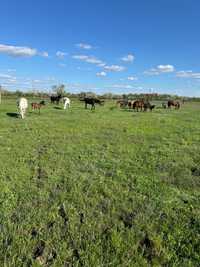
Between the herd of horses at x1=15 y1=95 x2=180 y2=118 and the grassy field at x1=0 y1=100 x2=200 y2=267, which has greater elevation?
the herd of horses at x1=15 y1=95 x2=180 y2=118

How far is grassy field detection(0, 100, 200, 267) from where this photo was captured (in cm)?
344

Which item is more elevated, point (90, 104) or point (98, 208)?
point (90, 104)

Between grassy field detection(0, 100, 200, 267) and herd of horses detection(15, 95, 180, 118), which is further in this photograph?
herd of horses detection(15, 95, 180, 118)

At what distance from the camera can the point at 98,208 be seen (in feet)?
15.5

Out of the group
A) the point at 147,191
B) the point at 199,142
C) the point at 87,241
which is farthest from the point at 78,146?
Result: the point at 87,241

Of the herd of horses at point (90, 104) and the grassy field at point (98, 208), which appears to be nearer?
the grassy field at point (98, 208)

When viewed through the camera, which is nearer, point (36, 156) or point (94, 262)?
point (94, 262)

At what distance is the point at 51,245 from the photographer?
3.55 metres

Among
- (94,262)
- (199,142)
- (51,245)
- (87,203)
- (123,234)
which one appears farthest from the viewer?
(199,142)

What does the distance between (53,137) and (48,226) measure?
8265 mm

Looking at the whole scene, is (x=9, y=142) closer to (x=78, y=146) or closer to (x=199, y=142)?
(x=78, y=146)

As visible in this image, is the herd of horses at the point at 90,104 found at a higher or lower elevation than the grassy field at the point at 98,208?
higher

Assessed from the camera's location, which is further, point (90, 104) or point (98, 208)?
point (90, 104)

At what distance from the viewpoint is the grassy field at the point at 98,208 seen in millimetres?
3438
